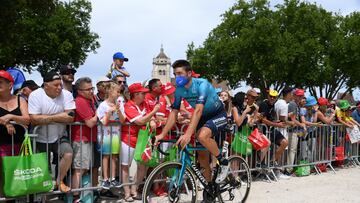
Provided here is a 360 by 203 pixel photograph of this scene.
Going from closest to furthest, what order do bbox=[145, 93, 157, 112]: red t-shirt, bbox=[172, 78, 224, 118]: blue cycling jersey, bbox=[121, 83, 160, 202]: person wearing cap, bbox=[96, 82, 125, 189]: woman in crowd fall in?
bbox=[172, 78, 224, 118]: blue cycling jersey
bbox=[96, 82, 125, 189]: woman in crowd
bbox=[121, 83, 160, 202]: person wearing cap
bbox=[145, 93, 157, 112]: red t-shirt

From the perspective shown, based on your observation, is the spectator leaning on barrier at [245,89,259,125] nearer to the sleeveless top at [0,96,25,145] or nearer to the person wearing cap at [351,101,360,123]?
the sleeveless top at [0,96,25,145]

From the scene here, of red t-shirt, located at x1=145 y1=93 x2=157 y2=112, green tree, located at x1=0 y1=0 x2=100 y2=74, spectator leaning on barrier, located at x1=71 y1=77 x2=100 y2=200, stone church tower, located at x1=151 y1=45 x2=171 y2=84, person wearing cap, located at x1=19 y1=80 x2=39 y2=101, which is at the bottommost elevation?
spectator leaning on barrier, located at x1=71 y1=77 x2=100 y2=200

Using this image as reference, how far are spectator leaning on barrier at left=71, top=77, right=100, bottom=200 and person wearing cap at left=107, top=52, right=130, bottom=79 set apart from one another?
2.35 metres

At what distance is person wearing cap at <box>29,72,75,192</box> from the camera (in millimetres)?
5668

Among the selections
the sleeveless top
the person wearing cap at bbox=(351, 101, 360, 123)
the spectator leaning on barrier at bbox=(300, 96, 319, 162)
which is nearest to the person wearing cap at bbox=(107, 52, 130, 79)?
the sleeveless top

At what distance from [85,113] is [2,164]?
4.49ft

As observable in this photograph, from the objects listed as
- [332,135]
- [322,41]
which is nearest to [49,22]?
[322,41]

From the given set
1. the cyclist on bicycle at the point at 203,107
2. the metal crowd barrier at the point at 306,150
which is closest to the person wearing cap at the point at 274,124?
the metal crowd barrier at the point at 306,150

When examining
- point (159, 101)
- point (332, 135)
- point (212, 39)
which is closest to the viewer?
point (159, 101)

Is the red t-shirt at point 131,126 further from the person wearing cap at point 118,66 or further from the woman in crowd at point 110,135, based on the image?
the person wearing cap at point 118,66

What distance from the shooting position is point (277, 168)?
9.70 meters

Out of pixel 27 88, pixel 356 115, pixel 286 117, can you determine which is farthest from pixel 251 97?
pixel 356 115

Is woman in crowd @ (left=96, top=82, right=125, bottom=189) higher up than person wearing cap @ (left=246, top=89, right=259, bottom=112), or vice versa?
person wearing cap @ (left=246, top=89, right=259, bottom=112)

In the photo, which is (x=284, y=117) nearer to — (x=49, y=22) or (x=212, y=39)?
(x=49, y=22)
